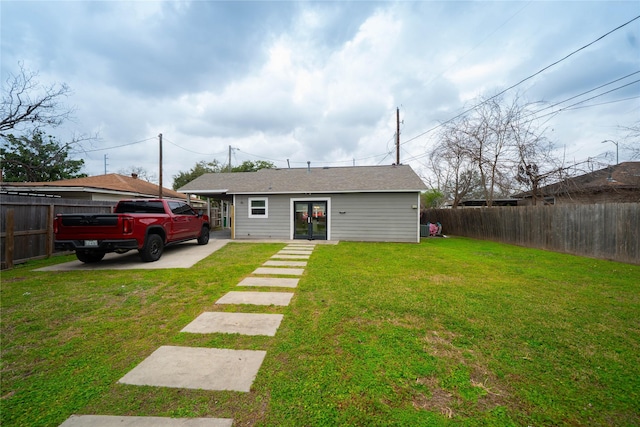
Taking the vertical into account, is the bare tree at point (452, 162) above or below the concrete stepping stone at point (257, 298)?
above

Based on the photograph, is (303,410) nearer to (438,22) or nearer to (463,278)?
(463,278)

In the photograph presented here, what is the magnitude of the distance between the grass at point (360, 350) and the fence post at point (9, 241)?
1.81 metres

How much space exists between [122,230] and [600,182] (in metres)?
19.3

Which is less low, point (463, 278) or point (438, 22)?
point (438, 22)

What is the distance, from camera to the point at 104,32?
8586mm

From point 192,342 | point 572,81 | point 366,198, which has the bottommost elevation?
point 192,342

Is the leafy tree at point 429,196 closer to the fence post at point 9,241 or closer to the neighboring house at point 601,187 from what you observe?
the neighboring house at point 601,187

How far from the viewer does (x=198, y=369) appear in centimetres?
218

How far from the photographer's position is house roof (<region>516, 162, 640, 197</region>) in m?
10.8

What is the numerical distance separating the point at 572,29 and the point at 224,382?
1271 cm

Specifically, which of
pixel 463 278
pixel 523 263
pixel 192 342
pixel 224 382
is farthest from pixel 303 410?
pixel 523 263

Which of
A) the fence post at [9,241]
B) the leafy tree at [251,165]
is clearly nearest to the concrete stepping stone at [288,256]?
the fence post at [9,241]

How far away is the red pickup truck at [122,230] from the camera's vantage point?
19.3 ft

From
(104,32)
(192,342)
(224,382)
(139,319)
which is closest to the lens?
(224,382)
